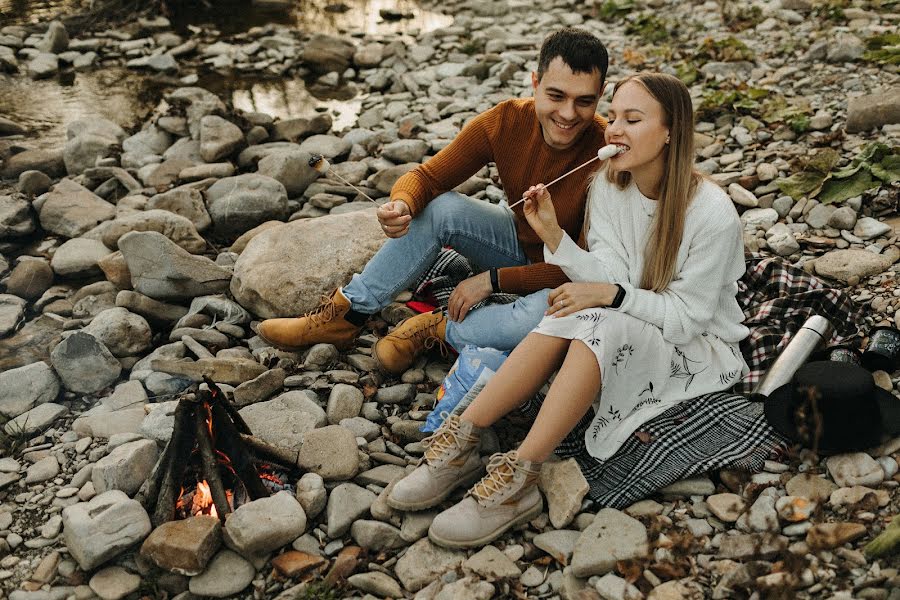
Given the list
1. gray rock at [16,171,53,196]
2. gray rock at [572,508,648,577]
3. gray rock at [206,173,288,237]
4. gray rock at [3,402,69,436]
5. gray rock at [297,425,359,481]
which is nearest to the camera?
gray rock at [572,508,648,577]

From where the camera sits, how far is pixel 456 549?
10.5ft

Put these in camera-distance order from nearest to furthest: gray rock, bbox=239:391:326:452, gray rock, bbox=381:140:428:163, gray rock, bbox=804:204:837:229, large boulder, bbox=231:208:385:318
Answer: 1. gray rock, bbox=239:391:326:452
2. large boulder, bbox=231:208:385:318
3. gray rock, bbox=804:204:837:229
4. gray rock, bbox=381:140:428:163

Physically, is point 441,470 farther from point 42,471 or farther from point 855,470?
point 42,471

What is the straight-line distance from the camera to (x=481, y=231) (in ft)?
14.5

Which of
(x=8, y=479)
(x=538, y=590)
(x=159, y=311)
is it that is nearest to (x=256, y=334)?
(x=159, y=311)

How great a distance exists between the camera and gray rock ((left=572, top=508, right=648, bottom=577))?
2965 mm

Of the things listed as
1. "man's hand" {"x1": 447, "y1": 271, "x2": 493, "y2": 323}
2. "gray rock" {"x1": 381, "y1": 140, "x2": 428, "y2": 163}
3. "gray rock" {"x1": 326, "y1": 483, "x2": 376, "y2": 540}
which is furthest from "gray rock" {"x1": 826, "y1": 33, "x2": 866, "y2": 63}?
"gray rock" {"x1": 326, "y1": 483, "x2": 376, "y2": 540}

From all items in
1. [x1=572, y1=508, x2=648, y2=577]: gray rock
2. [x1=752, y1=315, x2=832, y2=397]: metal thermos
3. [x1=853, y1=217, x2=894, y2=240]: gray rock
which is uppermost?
[x1=853, y1=217, x2=894, y2=240]: gray rock

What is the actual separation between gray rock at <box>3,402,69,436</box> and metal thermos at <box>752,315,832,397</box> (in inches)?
131

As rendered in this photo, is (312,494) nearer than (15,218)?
Yes

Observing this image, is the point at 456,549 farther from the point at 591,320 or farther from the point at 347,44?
the point at 347,44

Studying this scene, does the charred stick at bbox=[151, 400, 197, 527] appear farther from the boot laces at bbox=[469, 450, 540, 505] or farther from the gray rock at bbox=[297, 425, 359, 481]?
the boot laces at bbox=[469, 450, 540, 505]

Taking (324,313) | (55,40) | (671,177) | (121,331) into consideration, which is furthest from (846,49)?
(55,40)

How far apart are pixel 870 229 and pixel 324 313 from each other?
126 inches
